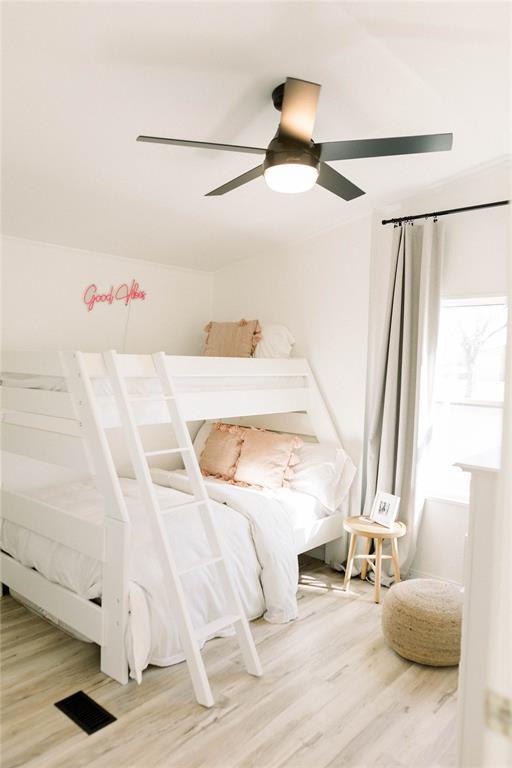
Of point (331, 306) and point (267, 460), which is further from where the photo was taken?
point (331, 306)

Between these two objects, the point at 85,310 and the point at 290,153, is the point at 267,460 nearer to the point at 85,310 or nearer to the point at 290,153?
the point at 85,310

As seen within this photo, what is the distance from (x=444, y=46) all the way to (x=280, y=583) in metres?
2.69

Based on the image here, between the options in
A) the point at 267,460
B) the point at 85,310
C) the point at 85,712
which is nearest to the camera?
the point at 85,712

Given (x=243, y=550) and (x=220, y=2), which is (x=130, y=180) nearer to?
(x=220, y=2)

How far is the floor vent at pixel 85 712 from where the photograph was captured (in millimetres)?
2041

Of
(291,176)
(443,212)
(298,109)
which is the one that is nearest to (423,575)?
(443,212)

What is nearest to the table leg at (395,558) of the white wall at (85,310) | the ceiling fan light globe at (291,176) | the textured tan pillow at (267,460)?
the textured tan pillow at (267,460)

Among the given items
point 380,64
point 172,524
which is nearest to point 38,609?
point 172,524

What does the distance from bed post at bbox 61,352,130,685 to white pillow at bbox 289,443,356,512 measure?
1.62m

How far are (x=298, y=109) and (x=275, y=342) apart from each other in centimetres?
229

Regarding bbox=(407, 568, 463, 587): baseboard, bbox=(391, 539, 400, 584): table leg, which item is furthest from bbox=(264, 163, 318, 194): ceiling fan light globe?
bbox=(407, 568, 463, 587): baseboard

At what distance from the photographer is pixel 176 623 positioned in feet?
7.80

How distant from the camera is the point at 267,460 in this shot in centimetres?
377

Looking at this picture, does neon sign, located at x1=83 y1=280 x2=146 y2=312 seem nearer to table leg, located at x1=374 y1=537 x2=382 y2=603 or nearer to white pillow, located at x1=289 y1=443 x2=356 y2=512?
white pillow, located at x1=289 y1=443 x2=356 y2=512
